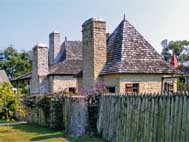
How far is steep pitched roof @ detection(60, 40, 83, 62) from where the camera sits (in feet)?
114

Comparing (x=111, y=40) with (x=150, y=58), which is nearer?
(x=150, y=58)

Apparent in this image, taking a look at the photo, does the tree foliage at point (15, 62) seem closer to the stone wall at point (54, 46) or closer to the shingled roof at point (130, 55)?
the stone wall at point (54, 46)

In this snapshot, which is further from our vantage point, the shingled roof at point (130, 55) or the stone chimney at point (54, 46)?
the stone chimney at point (54, 46)

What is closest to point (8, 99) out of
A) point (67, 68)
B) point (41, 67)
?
point (41, 67)

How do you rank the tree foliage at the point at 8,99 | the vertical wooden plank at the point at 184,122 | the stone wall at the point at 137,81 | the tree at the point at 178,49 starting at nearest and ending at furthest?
the vertical wooden plank at the point at 184,122 < the tree foliage at the point at 8,99 < the stone wall at the point at 137,81 < the tree at the point at 178,49

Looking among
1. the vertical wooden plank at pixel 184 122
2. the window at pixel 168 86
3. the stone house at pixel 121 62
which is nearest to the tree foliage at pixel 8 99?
the stone house at pixel 121 62

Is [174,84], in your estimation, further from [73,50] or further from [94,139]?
[73,50]

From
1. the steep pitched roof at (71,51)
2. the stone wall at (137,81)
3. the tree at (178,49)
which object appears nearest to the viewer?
the stone wall at (137,81)

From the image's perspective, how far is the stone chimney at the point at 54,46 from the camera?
36.5 meters

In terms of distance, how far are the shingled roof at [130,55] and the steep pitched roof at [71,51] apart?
13.4 meters

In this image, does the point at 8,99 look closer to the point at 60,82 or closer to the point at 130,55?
the point at 130,55

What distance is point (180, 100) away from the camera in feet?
31.4

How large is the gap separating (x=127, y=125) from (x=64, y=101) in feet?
17.1

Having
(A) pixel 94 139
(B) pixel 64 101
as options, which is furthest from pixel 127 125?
(B) pixel 64 101
